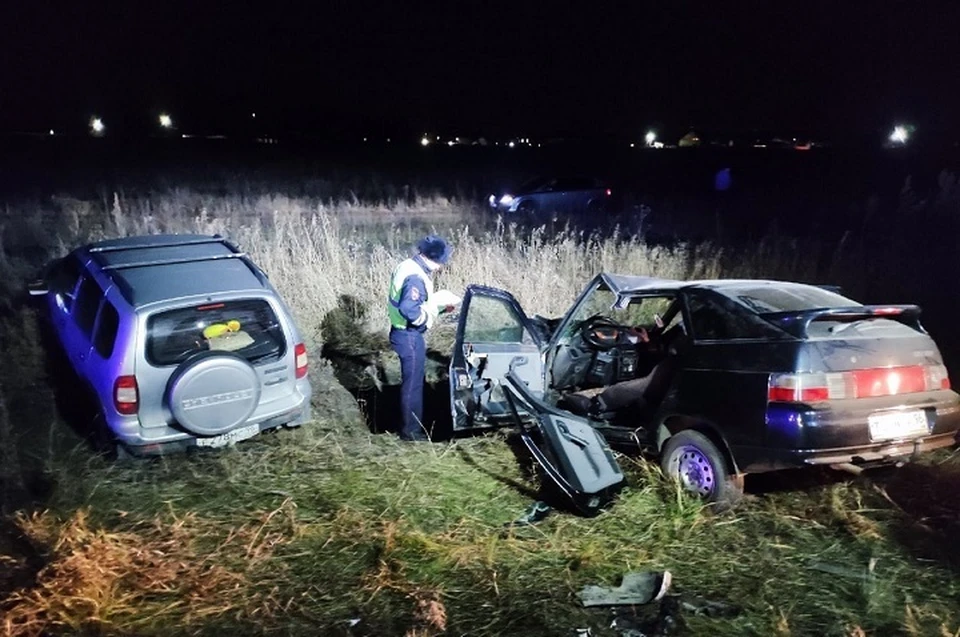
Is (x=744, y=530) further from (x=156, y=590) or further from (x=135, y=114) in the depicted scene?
(x=135, y=114)

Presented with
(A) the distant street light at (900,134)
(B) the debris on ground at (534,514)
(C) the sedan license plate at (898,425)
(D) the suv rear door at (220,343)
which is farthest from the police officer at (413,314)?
(A) the distant street light at (900,134)

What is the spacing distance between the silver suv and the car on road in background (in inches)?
621

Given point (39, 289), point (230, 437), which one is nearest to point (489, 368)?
point (230, 437)

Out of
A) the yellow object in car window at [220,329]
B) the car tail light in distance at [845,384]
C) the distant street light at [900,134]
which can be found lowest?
the car tail light in distance at [845,384]

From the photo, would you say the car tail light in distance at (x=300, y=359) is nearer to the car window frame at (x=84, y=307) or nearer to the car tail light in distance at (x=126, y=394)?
the car tail light in distance at (x=126, y=394)

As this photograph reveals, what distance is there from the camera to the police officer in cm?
648

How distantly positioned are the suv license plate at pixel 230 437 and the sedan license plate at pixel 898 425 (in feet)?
14.2

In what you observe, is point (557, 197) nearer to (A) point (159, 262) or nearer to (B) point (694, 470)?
(A) point (159, 262)

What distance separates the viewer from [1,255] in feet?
38.4

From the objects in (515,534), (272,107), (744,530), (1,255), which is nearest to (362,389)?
(515,534)

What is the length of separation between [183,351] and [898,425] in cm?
485

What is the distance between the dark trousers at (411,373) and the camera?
6707 mm

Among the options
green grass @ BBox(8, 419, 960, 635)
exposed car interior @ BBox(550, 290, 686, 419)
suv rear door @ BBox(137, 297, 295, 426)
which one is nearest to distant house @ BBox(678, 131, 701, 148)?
exposed car interior @ BBox(550, 290, 686, 419)

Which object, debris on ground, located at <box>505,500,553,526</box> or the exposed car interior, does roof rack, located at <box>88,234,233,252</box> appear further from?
debris on ground, located at <box>505,500,553,526</box>
